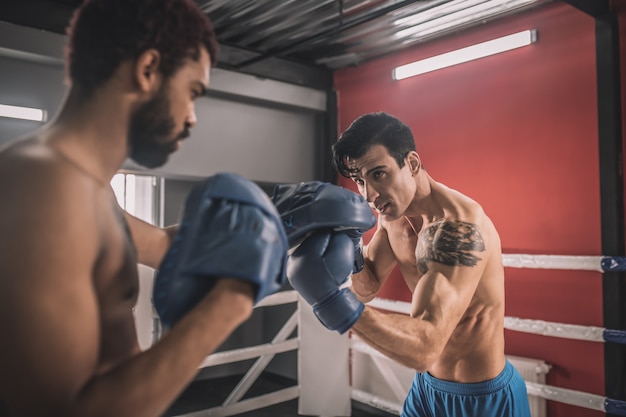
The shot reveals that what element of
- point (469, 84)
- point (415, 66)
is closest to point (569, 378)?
point (469, 84)

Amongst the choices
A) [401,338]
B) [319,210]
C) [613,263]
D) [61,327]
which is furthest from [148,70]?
[613,263]

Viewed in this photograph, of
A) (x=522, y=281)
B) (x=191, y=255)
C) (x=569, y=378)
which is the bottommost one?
(x=569, y=378)

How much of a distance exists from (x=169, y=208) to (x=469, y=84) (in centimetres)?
298

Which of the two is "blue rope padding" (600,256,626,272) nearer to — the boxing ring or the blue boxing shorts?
the boxing ring

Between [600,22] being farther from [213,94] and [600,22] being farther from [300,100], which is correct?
[213,94]

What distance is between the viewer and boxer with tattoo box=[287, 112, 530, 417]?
1601 millimetres

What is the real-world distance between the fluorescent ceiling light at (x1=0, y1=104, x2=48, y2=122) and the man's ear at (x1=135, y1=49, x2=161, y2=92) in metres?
2.47

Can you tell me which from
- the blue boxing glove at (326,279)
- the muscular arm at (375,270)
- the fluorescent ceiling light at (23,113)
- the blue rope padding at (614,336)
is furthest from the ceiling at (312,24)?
the blue rope padding at (614,336)

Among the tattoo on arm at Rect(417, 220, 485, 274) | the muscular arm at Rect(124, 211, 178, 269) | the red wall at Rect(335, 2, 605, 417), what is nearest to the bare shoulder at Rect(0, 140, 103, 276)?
the muscular arm at Rect(124, 211, 178, 269)

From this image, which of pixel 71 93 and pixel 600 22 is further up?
pixel 600 22

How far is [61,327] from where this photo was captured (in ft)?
2.15

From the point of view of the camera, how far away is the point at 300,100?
4242mm

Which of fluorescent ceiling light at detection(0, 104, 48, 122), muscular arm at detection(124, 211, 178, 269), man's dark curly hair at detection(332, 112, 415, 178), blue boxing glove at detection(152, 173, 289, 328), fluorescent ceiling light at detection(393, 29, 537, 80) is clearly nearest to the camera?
blue boxing glove at detection(152, 173, 289, 328)

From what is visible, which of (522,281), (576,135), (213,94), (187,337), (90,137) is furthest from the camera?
(213,94)
